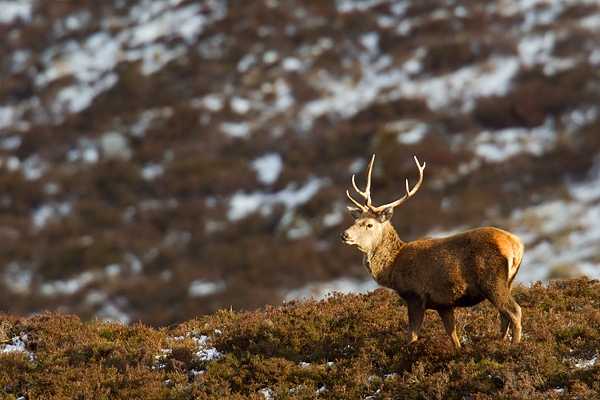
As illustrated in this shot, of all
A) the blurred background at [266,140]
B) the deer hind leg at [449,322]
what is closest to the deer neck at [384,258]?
the deer hind leg at [449,322]

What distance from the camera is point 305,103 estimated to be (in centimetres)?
4631

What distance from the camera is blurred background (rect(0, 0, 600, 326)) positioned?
32.2 metres

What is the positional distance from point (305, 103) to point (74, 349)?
36669 mm

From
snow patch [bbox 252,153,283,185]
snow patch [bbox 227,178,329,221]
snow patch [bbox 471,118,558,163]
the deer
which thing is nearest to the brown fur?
the deer

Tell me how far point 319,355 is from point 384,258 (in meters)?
1.53

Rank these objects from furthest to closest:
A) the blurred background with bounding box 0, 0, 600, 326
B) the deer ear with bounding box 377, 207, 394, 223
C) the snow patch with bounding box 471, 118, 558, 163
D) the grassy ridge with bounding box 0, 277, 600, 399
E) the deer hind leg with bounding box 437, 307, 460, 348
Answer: the snow patch with bounding box 471, 118, 558, 163 < the blurred background with bounding box 0, 0, 600, 326 < the deer ear with bounding box 377, 207, 394, 223 < the deer hind leg with bounding box 437, 307, 460, 348 < the grassy ridge with bounding box 0, 277, 600, 399

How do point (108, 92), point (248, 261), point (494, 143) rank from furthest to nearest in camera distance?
point (108, 92) → point (494, 143) → point (248, 261)

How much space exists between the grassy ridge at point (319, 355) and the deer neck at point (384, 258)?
732mm

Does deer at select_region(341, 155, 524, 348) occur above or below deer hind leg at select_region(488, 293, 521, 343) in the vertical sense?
above

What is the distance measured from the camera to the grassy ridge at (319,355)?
8.76 metres

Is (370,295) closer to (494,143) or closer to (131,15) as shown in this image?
(494,143)

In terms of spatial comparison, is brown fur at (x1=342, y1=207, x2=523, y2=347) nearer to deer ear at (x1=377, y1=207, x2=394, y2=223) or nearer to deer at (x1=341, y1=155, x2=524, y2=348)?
deer at (x1=341, y1=155, x2=524, y2=348)

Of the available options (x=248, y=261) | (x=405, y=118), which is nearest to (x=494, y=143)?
(x=405, y=118)

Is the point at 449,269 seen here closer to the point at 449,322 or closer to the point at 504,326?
the point at 449,322
